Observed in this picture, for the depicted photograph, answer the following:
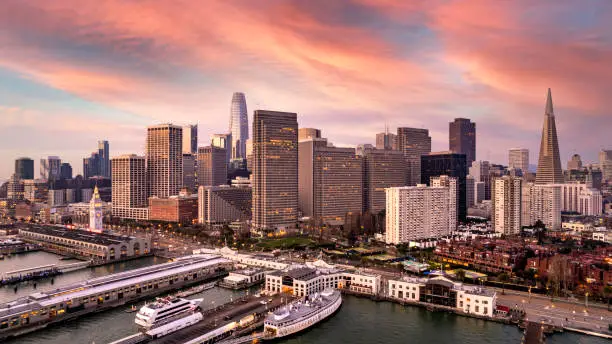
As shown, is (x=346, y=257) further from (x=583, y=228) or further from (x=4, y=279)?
(x=583, y=228)

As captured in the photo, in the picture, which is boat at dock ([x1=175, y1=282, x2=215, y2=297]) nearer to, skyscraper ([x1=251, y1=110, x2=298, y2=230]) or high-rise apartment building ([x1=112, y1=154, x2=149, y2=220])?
skyscraper ([x1=251, y1=110, x2=298, y2=230])

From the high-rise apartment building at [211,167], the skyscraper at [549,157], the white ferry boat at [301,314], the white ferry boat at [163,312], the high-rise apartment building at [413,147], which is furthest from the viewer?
the high-rise apartment building at [211,167]

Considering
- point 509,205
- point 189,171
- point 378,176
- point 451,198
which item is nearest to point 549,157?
point 378,176

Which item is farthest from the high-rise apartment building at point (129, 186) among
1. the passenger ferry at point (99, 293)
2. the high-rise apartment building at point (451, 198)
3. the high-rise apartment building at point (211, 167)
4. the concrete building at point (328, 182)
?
the high-rise apartment building at point (451, 198)

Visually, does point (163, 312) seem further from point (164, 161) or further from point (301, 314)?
point (164, 161)

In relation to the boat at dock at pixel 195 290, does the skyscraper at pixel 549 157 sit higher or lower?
higher

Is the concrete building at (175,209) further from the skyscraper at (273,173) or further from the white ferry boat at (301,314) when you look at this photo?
the white ferry boat at (301,314)

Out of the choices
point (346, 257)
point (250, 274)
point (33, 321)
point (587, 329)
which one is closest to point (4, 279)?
point (33, 321)
